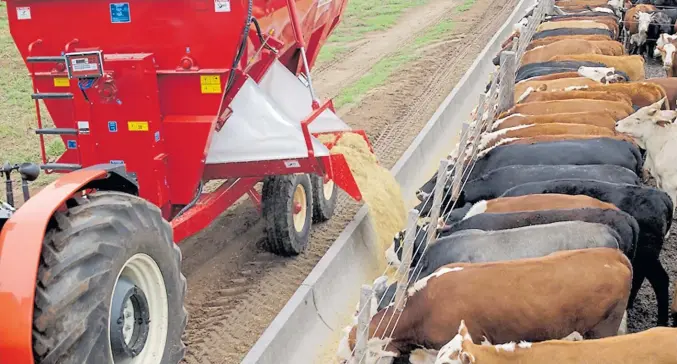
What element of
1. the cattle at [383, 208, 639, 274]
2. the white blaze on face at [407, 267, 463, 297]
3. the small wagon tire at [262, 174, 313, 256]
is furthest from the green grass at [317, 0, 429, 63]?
the white blaze on face at [407, 267, 463, 297]

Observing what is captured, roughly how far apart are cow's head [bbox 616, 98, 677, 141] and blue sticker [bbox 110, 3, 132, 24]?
4972 mm

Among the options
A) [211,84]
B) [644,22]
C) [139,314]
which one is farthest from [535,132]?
[644,22]

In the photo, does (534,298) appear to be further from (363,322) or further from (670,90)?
(670,90)

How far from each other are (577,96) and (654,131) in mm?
1113

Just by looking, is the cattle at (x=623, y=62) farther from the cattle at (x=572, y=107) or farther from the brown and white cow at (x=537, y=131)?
the brown and white cow at (x=537, y=131)

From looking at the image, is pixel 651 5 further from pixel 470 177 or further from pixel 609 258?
pixel 609 258

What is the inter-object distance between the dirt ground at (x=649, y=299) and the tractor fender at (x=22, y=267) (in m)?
4.31

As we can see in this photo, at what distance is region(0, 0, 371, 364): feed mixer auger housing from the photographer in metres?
3.96

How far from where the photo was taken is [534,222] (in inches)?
215

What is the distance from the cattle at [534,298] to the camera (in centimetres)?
453

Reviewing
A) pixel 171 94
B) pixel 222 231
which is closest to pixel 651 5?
pixel 222 231

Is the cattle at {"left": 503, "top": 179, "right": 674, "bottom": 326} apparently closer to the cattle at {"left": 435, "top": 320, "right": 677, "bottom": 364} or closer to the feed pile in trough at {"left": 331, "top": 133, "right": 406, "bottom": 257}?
the cattle at {"left": 435, "top": 320, "right": 677, "bottom": 364}

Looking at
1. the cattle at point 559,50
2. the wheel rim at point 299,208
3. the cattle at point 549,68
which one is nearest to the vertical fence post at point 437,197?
the wheel rim at point 299,208

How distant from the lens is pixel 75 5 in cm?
553
